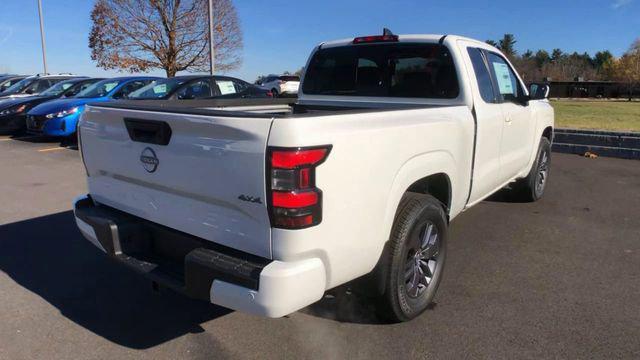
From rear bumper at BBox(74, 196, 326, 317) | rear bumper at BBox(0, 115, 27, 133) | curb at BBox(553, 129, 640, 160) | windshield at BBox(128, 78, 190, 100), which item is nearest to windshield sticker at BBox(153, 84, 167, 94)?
windshield at BBox(128, 78, 190, 100)

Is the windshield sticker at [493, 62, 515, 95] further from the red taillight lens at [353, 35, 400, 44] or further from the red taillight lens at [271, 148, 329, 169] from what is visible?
the red taillight lens at [271, 148, 329, 169]

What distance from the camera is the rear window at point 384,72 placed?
4.35m

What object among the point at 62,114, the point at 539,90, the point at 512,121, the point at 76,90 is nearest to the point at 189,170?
the point at 512,121

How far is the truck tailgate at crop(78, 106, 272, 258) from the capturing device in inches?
95.4

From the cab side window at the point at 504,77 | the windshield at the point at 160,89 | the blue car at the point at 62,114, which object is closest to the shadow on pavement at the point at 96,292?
the cab side window at the point at 504,77

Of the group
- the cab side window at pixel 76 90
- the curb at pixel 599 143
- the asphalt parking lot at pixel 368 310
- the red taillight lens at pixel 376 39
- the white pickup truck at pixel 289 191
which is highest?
the red taillight lens at pixel 376 39

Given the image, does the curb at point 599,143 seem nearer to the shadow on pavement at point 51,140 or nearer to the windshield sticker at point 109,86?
the windshield sticker at point 109,86

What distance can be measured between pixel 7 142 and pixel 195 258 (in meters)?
11.9

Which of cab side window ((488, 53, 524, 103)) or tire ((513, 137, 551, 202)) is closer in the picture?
cab side window ((488, 53, 524, 103))

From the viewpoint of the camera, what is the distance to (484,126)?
13.8ft

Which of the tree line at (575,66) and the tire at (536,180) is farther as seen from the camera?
the tree line at (575,66)

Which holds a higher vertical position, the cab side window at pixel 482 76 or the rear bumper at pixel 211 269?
A: the cab side window at pixel 482 76

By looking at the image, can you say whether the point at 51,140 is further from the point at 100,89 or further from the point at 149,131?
the point at 149,131

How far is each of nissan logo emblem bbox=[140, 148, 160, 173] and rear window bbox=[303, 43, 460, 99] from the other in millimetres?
2412
